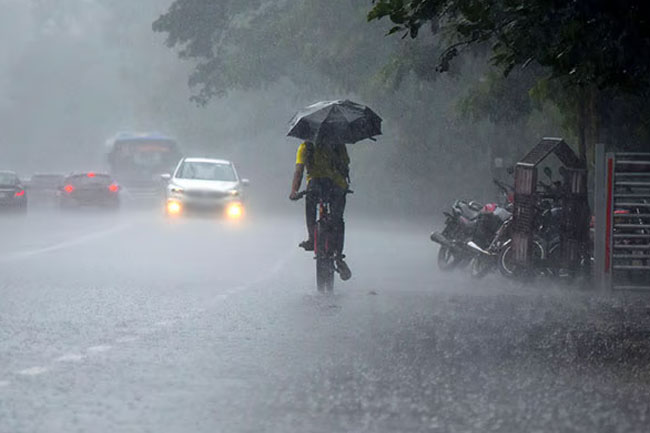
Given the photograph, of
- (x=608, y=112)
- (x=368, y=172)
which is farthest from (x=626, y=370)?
(x=368, y=172)

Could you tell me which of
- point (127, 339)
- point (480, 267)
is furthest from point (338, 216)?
point (127, 339)

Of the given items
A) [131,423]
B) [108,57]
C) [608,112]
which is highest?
[108,57]

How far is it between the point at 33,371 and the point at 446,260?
13.4 metres

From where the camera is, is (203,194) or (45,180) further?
(45,180)

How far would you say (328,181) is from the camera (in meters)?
16.6

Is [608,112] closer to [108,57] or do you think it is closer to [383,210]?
[383,210]

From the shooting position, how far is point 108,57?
135250 mm

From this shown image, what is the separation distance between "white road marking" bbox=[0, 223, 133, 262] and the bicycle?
763 cm

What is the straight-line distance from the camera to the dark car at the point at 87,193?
48469mm

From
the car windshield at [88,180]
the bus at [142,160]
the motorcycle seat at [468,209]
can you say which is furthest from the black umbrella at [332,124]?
the bus at [142,160]

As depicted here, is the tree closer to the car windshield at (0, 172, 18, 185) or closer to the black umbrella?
the black umbrella

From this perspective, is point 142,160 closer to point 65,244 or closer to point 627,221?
point 65,244

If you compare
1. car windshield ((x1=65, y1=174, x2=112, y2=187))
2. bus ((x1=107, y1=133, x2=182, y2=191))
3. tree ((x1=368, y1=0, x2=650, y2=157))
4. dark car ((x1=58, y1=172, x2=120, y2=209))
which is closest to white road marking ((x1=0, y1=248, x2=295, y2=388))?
tree ((x1=368, y1=0, x2=650, y2=157))

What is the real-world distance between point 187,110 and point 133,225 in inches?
2213
